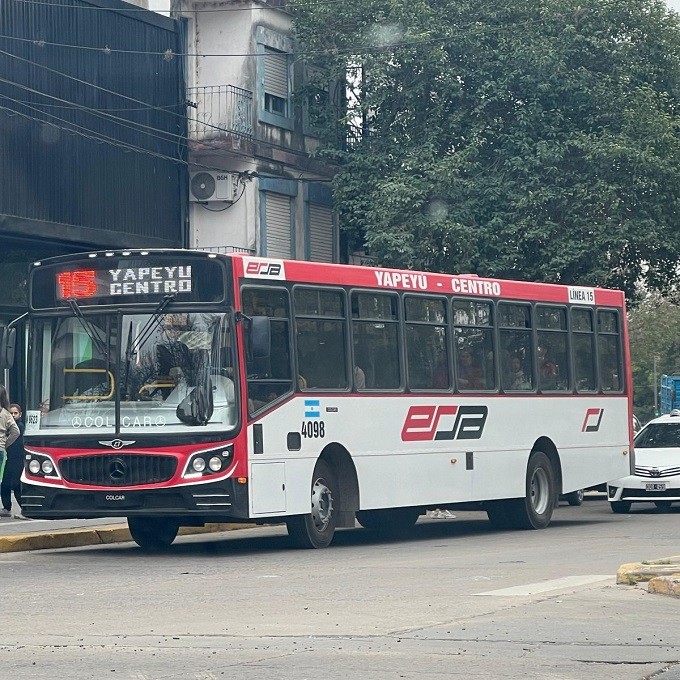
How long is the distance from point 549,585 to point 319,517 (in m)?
4.37

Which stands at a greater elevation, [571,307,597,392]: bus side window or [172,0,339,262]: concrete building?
[172,0,339,262]: concrete building

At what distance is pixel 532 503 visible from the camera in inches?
790

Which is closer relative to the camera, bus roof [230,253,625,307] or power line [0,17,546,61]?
bus roof [230,253,625,307]

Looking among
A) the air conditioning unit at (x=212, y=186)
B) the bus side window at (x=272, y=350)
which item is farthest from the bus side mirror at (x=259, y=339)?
the air conditioning unit at (x=212, y=186)

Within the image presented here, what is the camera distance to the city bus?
15242mm

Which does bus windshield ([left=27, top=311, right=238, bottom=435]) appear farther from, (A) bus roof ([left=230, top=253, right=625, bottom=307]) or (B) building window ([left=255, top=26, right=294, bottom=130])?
(B) building window ([left=255, top=26, right=294, bottom=130])

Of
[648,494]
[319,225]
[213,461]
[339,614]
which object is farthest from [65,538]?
[319,225]

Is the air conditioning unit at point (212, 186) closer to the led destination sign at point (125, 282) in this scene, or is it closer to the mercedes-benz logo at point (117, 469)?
the led destination sign at point (125, 282)

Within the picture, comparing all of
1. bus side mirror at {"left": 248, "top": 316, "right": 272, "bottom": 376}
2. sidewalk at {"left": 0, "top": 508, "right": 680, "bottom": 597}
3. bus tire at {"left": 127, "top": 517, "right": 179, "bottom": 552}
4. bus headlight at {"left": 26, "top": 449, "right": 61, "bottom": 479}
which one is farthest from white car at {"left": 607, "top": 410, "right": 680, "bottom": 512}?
bus headlight at {"left": 26, "top": 449, "right": 61, "bottom": 479}

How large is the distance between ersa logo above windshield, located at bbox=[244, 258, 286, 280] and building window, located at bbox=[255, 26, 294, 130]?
54.4 feet

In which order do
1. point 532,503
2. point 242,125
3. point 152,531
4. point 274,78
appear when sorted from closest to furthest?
1. point 152,531
2. point 532,503
3. point 242,125
4. point 274,78

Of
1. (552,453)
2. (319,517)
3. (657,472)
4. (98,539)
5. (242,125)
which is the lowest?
(98,539)

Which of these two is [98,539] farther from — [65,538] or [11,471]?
[11,471]

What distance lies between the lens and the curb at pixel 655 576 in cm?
1159
